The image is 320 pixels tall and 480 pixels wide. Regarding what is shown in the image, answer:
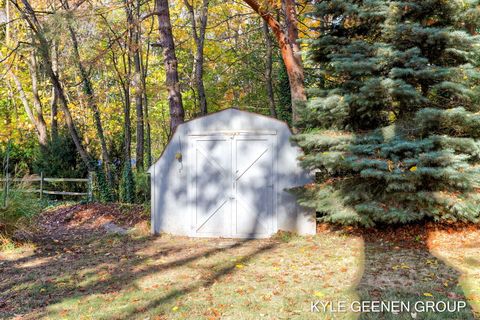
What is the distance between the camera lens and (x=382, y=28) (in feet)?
26.6

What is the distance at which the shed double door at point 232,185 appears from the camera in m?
8.56

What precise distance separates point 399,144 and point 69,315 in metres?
5.61

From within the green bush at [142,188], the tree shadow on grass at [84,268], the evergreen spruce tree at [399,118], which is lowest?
the tree shadow on grass at [84,268]

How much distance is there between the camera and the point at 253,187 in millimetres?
8602

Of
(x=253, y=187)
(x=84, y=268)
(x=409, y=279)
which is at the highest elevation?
(x=253, y=187)

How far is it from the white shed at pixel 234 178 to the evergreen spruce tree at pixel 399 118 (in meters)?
0.53

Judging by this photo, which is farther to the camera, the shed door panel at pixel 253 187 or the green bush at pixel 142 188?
the green bush at pixel 142 188

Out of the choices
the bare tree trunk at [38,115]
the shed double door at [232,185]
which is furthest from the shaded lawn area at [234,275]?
the bare tree trunk at [38,115]

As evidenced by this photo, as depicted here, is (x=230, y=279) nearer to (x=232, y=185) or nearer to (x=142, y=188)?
(x=232, y=185)

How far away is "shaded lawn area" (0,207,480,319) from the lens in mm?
4492

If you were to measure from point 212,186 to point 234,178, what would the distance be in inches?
19.9

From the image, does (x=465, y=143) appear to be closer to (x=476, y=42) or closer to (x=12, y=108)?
(x=476, y=42)

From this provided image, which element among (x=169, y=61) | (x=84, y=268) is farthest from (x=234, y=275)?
(x=169, y=61)

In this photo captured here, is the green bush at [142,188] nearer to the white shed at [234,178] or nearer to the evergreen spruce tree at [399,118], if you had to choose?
the white shed at [234,178]
